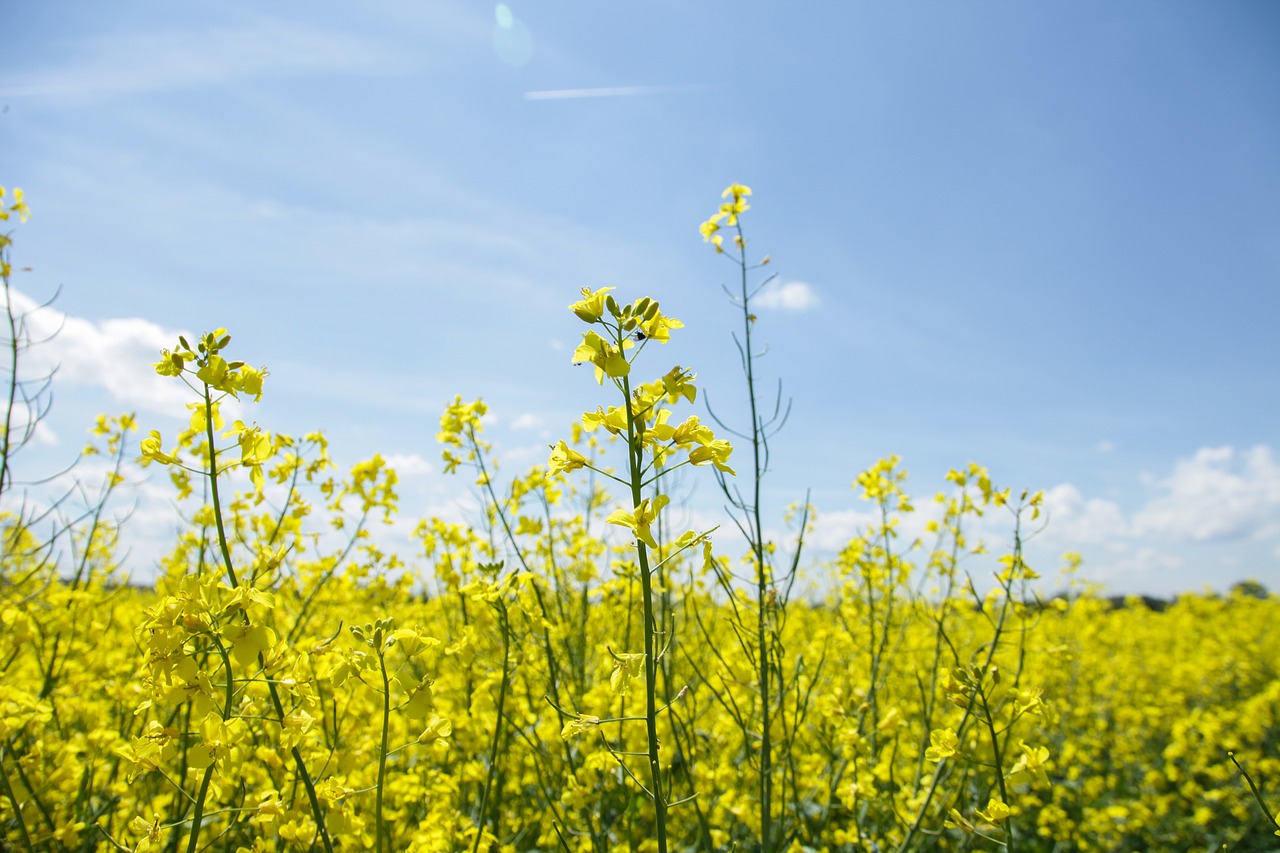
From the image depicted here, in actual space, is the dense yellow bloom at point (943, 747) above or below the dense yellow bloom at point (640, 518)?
below

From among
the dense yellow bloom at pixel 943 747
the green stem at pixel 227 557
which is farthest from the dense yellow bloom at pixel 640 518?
the dense yellow bloom at pixel 943 747

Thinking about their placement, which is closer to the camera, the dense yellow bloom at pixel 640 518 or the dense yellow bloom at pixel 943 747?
the dense yellow bloom at pixel 640 518

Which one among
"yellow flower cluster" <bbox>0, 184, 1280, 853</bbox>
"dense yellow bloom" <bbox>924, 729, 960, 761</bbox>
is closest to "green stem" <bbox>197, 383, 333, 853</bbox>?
"yellow flower cluster" <bbox>0, 184, 1280, 853</bbox>

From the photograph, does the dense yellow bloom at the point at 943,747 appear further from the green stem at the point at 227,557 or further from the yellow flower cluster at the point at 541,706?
the green stem at the point at 227,557

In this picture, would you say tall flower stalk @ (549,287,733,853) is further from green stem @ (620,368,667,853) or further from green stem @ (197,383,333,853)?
green stem @ (197,383,333,853)

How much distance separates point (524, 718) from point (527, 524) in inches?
42.0

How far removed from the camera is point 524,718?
348 centimetres

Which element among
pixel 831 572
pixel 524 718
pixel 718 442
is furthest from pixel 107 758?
pixel 831 572

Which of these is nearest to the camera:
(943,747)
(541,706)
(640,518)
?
(640,518)

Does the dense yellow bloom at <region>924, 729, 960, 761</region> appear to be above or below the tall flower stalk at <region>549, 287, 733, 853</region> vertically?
below

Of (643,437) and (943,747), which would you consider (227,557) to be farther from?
(943,747)

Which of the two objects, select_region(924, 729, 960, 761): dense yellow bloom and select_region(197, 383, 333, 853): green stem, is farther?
select_region(924, 729, 960, 761): dense yellow bloom

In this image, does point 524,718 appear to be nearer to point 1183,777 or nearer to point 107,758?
point 107,758

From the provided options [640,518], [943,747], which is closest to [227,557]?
[640,518]
